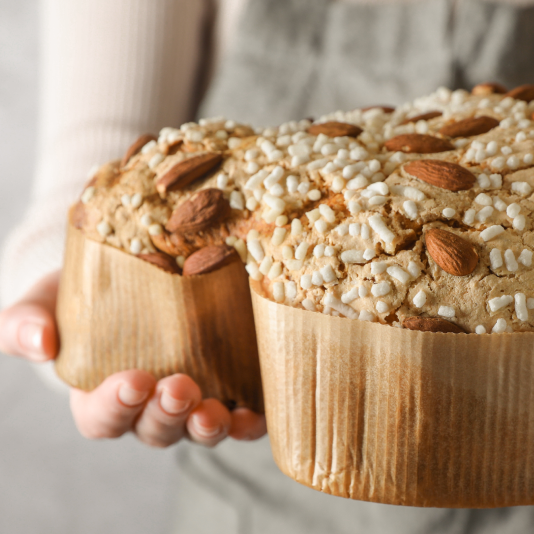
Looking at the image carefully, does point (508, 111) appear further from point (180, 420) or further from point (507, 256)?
point (180, 420)

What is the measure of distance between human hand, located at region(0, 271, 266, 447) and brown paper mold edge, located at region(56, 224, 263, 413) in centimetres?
3

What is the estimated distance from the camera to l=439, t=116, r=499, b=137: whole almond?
73cm

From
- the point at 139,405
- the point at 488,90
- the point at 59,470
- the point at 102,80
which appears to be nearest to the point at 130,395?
the point at 139,405

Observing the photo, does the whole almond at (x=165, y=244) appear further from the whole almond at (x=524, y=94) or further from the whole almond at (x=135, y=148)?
the whole almond at (x=524, y=94)

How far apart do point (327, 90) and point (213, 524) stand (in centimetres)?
130

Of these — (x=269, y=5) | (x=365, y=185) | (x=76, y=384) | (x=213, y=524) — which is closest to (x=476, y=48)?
(x=269, y=5)

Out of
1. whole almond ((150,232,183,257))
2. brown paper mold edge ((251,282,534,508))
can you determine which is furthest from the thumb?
brown paper mold edge ((251,282,534,508))

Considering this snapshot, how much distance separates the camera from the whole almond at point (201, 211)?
0.71 metres

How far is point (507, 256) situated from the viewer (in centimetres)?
60

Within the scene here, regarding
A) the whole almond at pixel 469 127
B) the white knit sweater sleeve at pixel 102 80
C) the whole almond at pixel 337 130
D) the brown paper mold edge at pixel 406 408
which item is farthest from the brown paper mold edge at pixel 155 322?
the white knit sweater sleeve at pixel 102 80

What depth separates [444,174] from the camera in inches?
25.4

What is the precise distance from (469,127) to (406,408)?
1.30ft

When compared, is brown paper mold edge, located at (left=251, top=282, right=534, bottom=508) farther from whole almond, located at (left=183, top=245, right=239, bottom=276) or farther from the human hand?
the human hand

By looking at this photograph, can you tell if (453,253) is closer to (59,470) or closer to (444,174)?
(444,174)
